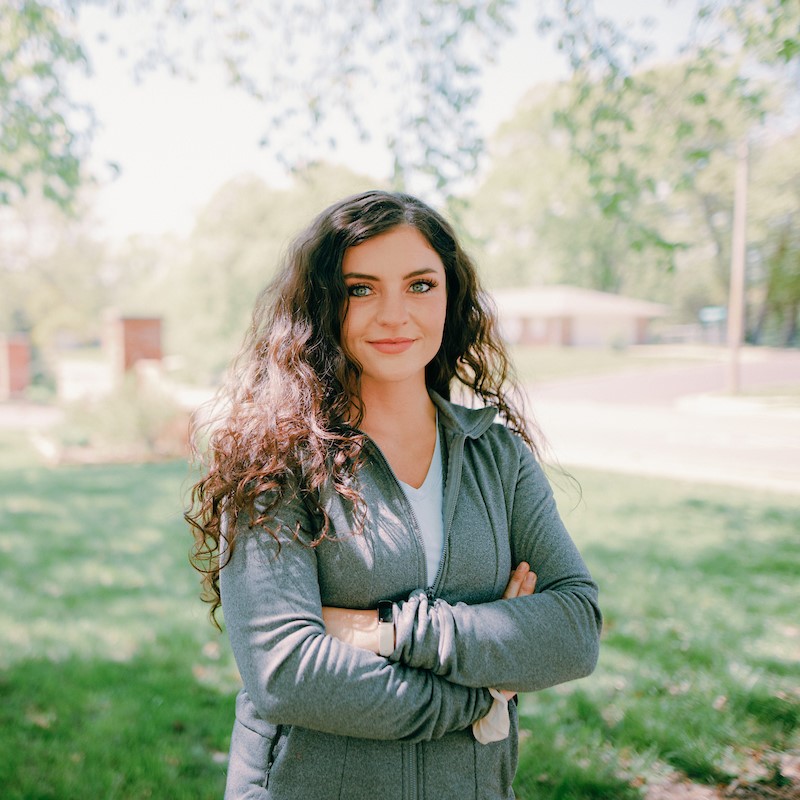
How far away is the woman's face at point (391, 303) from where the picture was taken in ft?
4.88

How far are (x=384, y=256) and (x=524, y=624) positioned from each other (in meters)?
0.76

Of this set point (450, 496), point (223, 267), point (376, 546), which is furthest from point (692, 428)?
point (223, 267)

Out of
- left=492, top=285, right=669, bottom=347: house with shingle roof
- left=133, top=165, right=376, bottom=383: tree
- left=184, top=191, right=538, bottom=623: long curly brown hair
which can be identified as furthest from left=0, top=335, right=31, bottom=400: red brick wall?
left=184, top=191, right=538, bottom=623: long curly brown hair

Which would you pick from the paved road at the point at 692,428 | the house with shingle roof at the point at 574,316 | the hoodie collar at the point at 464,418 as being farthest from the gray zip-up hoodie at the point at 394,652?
the house with shingle roof at the point at 574,316

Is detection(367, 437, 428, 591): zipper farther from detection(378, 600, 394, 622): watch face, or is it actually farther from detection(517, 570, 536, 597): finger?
detection(517, 570, 536, 597): finger

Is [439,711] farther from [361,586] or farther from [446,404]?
[446,404]

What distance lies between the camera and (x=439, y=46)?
4.07 metres

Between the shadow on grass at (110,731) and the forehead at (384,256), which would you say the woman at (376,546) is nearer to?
the forehead at (384,256)

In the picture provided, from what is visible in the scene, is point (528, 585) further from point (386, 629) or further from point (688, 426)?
point (688, 426)

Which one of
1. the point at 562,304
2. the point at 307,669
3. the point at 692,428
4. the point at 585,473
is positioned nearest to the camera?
the point at 307,669

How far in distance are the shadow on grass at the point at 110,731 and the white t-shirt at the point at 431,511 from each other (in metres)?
1.72

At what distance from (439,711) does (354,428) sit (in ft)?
1.82

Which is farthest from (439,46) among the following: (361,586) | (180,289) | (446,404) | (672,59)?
(180,289)

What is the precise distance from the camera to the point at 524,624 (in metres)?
1.37
